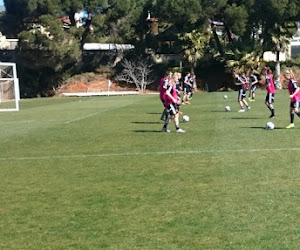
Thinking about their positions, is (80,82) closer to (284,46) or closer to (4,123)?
(284,46)

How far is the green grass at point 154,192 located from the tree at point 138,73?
43.3 meters

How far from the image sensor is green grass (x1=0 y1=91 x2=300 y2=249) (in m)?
6.41

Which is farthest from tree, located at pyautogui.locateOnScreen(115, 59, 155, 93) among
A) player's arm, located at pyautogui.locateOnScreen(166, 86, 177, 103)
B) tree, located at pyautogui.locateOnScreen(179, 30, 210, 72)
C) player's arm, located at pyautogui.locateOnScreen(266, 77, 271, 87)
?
player's arm, located at pyautogui.locateOnScreen(166, 86, 177, 103)

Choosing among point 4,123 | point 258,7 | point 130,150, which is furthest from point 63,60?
point 130,150

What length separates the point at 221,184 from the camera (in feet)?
29.8

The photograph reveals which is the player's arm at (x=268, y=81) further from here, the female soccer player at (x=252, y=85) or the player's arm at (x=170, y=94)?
the female soccer player at (x=252, y=85)

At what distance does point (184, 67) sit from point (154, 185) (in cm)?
4951

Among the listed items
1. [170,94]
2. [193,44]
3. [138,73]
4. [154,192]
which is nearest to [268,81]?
[170,94]

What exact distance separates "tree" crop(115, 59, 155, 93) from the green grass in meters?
43.3

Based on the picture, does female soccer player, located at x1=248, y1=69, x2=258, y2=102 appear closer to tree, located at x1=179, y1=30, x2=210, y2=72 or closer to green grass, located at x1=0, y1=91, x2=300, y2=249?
green grass, located at x1=0, y1=91, x2=300, y2=249

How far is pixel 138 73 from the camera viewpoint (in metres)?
60.4

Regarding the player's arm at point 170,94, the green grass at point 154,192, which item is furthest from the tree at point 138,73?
the green grass at point 154,192

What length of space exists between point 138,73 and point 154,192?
5211cm

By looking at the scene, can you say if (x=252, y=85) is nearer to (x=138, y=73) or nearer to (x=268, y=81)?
(x=268, y=81)
